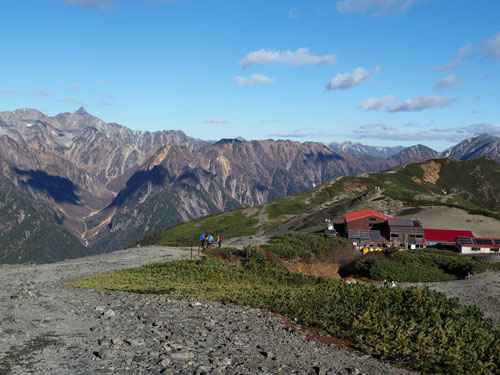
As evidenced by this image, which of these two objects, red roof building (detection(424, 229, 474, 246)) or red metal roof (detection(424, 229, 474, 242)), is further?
red metal roof (detection(424, 229, 474, 242))

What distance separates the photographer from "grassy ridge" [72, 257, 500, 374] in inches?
681

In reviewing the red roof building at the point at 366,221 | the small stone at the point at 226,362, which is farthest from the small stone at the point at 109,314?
the red roof building at the point at 366,221

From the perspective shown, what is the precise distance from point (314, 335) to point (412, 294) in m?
8.52

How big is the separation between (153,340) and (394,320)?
38.9 feet

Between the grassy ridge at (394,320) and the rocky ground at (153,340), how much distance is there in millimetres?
1248

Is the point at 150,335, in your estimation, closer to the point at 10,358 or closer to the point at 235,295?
the point at 10,358

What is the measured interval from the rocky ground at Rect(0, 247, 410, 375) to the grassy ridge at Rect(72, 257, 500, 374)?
1.25 m

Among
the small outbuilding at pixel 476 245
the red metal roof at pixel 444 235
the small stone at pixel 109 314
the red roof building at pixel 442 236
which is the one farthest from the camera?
the red metal roof at pixel 444 235

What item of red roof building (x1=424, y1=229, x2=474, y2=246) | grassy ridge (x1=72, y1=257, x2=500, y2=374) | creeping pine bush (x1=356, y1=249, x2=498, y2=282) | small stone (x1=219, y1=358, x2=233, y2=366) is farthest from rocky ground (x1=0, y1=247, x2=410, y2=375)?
red roof building (x1=424, y1=229, x2=474, y2=246)

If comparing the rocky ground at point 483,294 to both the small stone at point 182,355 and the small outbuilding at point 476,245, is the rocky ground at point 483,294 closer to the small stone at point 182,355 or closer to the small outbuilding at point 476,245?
the small stone at point 182,355

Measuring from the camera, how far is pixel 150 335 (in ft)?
58.5

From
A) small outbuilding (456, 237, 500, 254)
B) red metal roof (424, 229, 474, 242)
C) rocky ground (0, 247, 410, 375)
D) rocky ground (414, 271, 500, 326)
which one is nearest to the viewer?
rocky ground (0, 247, 410, 375)

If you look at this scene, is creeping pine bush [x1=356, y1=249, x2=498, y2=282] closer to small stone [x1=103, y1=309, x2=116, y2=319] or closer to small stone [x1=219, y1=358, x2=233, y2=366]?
small stone [x1=103, y1=309, x2=116, y2=319]

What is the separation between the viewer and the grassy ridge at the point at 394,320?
17297 mm
